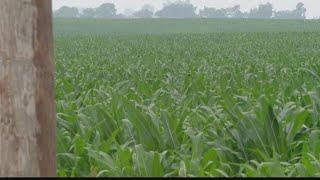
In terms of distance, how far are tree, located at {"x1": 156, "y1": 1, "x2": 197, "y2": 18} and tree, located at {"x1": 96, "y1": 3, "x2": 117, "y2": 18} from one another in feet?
34.8

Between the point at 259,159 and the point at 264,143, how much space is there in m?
0.22

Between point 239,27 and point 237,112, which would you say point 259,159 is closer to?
point 237,112

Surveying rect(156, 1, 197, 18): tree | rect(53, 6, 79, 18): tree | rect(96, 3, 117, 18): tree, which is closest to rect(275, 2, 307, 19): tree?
rect(156, 1, 197, 18): tree

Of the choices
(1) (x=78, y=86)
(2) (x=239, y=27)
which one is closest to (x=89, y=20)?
(2) (x=239, y=27)

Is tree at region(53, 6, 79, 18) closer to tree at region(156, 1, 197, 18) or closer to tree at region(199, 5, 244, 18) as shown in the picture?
tree at region(156, 1, 197, 18)

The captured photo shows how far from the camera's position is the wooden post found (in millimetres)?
2270

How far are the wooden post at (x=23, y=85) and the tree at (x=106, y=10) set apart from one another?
14623 centimetres

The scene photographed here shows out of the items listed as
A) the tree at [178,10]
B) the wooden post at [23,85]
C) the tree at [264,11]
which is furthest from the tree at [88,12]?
the wooden post at [23,85]

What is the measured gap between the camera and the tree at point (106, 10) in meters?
147

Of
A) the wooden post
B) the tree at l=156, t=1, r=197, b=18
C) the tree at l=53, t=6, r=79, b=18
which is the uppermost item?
the wooden post

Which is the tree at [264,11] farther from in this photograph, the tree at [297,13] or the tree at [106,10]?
the tree at [106,10]

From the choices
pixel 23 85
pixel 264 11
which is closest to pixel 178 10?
pixel 264 11

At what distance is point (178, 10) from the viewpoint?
146000 mm

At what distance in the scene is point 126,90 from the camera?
27.1 feet
